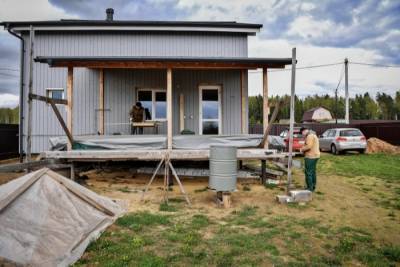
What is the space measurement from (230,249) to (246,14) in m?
19.3

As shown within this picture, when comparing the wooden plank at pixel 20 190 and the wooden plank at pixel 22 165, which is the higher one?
the wooden plank at pixel 22 165

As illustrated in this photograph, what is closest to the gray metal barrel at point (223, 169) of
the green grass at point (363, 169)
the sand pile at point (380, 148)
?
the green grass at point (363, 169)

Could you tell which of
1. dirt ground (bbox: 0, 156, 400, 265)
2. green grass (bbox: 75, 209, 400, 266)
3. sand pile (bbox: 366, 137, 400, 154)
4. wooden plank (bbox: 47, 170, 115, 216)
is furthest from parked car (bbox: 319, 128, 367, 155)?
wooden plank (bbox: 47, 170, 115, 216)

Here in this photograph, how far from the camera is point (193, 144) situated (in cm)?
970

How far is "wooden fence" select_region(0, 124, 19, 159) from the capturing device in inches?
582

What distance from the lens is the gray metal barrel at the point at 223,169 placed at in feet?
24.8

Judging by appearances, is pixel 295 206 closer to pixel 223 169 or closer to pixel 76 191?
pixel 223 169

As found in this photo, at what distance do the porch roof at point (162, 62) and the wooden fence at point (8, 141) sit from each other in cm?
748

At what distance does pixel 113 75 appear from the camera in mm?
13281

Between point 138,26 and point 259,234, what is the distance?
11378 millimetres

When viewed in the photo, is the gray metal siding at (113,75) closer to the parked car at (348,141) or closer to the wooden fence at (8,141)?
the wooden fence at (8,141)

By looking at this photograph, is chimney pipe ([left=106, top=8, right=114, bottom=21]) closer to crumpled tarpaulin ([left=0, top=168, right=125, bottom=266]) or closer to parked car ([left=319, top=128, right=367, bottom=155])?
crumpled tarpaulin ([left=0, top=168, right=125, bottom=266])

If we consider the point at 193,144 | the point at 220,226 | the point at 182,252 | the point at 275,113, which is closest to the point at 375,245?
the point at 220,226

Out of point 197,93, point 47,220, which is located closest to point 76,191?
point 47,220
